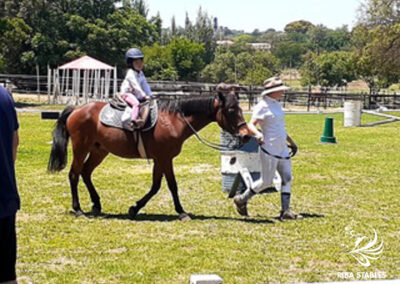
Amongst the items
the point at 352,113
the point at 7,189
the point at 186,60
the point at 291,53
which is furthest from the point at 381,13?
the point at 291,53

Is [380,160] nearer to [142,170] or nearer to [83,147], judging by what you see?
[142,170]

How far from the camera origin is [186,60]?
80625 millimetres

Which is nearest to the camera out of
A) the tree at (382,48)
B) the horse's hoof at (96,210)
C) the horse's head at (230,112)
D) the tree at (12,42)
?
the horse's head at (230,112)

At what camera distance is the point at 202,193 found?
414 inches

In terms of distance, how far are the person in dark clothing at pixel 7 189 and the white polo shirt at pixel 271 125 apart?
13.9ft

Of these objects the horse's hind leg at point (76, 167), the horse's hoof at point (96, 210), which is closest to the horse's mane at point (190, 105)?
the horse's hind leg at point (76, 167)

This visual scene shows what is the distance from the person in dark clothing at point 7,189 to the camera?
4184 mm

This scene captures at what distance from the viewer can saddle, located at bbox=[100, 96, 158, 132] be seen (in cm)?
843

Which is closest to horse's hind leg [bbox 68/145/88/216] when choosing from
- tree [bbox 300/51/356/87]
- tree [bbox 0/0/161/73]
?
tree [bbox 0/0/161/73]

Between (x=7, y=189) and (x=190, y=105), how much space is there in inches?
179

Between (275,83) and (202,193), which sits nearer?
(275,83)

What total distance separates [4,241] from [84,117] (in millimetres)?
4706

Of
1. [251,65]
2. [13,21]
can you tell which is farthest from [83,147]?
[251,65]

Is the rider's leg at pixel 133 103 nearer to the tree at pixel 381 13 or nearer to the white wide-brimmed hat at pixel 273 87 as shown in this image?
the white wide-brimmed hat at pixel 273 87
